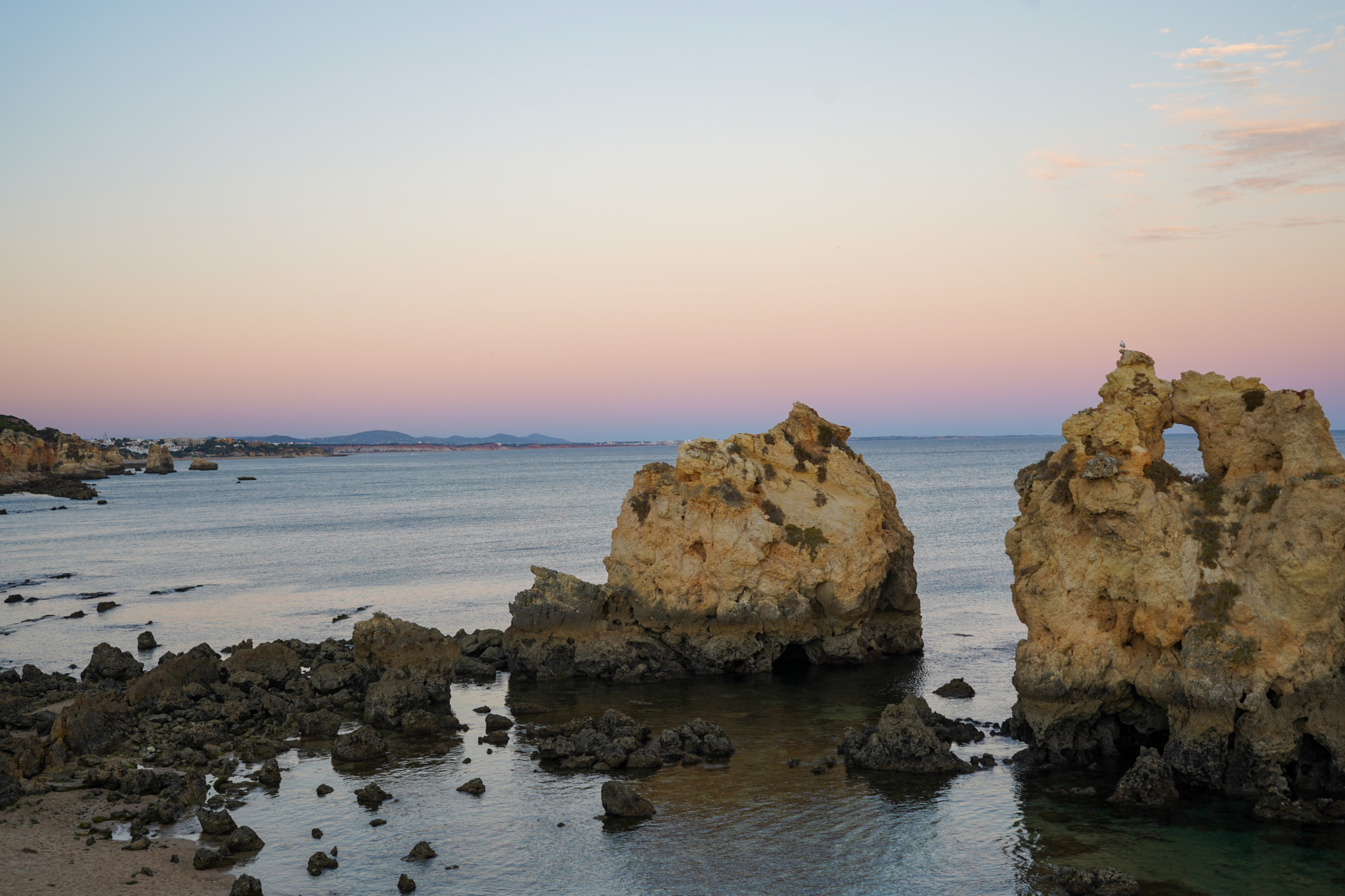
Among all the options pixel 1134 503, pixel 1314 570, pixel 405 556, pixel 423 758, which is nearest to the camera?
pixel 1314 570

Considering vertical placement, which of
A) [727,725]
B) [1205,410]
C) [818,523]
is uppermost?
[1205,410]

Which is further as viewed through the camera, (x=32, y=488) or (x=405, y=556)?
(x=32, y=488)

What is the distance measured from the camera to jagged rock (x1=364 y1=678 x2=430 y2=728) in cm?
3322

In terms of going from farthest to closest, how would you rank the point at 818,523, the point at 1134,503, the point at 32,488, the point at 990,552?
1. the point at 32,488
2. the point at 990,552
3. the point at 818,523
4. the point at 1134,503

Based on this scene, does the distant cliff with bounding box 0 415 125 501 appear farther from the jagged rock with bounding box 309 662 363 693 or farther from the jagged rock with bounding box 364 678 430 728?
the jagged rock with bounding box 364 678 430 728

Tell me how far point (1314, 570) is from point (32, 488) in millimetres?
177364

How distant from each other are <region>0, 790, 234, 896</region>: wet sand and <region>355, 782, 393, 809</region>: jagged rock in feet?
13.0

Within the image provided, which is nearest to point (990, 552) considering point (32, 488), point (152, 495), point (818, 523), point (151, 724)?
point (818, 523)

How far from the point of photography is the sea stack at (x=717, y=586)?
39875 mm

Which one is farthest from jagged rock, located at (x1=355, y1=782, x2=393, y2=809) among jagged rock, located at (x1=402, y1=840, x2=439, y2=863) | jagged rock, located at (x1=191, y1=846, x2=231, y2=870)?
jagged rock, located at (x1=191, y1=846, x2=231, y2=870)

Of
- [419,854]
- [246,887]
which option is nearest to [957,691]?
[419,854]

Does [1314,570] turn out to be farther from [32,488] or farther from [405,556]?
[32,488]

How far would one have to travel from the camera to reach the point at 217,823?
935 inches

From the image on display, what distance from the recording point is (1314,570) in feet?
77.6
